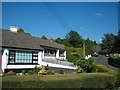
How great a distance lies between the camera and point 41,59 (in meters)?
36.5

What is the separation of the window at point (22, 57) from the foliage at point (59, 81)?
1391cm

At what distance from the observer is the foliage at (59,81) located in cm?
1345

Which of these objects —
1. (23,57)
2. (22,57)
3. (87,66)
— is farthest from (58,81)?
(87,66)

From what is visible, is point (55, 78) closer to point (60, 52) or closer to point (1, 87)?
point (1, 87)

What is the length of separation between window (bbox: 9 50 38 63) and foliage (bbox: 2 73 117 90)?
1391 centimetres

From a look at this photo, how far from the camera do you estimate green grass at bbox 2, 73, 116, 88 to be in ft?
44.1

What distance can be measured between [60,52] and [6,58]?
2498 centimetres

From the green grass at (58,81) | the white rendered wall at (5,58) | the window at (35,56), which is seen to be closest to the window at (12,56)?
the white rendered wall at (5,58)

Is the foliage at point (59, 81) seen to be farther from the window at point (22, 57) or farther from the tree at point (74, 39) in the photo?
the tree at point (74, 39)

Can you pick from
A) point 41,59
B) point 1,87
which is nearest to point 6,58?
point 41,59

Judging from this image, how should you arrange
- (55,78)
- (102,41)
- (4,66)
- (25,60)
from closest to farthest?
(55,78)
(4,66)
(25,60)
(102,41)

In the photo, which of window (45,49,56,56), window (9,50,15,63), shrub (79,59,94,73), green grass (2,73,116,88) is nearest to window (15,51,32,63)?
window (9,50,15,63)

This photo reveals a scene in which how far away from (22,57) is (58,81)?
17.7 m

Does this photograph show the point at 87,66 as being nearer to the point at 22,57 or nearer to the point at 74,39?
the point at 22,57
